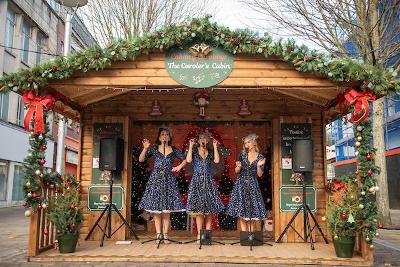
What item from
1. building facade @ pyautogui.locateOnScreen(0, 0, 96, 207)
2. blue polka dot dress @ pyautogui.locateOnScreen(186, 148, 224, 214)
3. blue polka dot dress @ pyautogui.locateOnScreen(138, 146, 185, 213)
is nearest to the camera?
blue polka dot dress @ pyautogui.locateOnScreen(186, 148, 224, 214)

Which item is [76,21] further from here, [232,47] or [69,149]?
[232,47]

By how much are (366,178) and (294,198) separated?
183 cm

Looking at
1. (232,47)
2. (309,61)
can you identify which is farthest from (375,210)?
(232,47)

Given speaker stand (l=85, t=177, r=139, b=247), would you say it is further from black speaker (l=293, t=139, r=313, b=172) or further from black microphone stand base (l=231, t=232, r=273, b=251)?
black speaker (l=293, t=139, r=313, b=172)

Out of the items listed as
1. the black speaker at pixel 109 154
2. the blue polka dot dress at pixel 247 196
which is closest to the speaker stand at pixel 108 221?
the black speaker at pixel 109 154

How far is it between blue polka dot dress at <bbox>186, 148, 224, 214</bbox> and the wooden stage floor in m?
0.61

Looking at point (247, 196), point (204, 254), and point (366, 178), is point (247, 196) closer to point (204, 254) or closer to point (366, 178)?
point (204, 254)

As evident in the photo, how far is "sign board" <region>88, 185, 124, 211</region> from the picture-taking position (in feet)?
26.0

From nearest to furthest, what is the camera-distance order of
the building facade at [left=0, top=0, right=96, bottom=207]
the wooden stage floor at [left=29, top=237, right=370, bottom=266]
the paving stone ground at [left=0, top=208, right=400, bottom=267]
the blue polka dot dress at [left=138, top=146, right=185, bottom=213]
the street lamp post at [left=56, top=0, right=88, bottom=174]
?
→ the paving stone ground at [left=0, top=208, right=400, bottom=267], the wooden stage floor at [left=29, top=237, right=370, bottom=266], the blue polka dot dress at [left=138, top=146, right=185, bottom=213], the street lamp post at [left=56, top=0, right=88, bottom=174], the building facade at [left=0, top=0, right=96, bottom=207]

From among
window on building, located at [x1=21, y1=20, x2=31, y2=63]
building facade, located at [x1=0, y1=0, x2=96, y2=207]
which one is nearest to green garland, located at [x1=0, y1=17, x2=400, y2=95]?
building facade, located at [x1=0, y1=0, x2=96, y2=207]

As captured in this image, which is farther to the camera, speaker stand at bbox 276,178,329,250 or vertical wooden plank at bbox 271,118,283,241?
vertical wooden plank at bbox 271,118,283,241

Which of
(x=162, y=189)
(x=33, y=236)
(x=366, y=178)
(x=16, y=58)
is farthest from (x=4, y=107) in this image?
(x=366, y=178)

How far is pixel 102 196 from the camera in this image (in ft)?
26.3

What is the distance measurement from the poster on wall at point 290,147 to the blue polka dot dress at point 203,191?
135 centimetres
